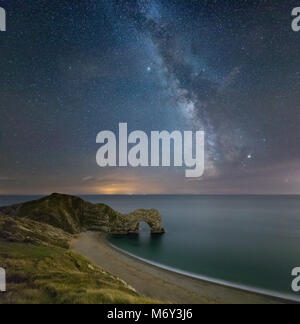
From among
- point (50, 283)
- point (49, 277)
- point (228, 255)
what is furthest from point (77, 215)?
point (50, 283)

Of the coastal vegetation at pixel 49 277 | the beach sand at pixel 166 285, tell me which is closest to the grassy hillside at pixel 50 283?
the coastal vegetation at pixel 49 277

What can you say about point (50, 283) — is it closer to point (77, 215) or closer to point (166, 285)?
point (166, 285)

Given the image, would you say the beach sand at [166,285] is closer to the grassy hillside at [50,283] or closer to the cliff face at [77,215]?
the grassy hillside at [50,283]

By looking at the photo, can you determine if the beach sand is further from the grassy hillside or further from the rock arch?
the rock arch

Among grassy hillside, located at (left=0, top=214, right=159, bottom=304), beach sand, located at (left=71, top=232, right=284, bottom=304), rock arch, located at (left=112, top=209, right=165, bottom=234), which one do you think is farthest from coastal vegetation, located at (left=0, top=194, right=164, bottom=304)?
rock arch, located at (left=112, top=209, right=165, bottom=234)

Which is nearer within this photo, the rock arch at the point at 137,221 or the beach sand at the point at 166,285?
the beach sand at the point at 166,285
